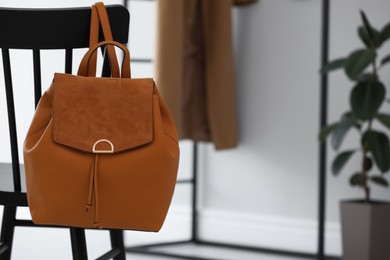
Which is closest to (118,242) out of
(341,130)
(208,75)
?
(341,130)

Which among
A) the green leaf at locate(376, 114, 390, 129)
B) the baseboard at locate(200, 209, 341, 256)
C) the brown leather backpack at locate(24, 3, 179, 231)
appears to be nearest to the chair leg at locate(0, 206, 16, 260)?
the brown leather backpack at locate(24, 3, 179, 231)

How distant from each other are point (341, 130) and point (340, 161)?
0.46 feet

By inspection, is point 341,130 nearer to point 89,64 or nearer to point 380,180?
point 380,180

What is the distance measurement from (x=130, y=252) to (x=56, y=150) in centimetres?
195

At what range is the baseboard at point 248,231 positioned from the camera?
337 cm

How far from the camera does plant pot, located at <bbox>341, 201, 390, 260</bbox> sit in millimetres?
2957

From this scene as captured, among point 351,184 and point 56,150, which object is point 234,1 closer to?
point 351,184

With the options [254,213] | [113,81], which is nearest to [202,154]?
[254,213]

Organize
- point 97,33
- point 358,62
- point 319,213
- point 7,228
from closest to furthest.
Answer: point 97,33
point 7,228
point 358,62
point 319,213

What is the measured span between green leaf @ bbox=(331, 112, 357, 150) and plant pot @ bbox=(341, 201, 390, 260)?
0.25m

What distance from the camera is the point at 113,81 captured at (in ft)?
4.75

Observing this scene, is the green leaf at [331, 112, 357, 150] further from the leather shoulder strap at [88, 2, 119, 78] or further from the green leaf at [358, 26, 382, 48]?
the leather shoulder strap at [88, 2, 119, 78]

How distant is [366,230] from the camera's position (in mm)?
Result: 2959

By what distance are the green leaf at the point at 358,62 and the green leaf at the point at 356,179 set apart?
39 centimetres
